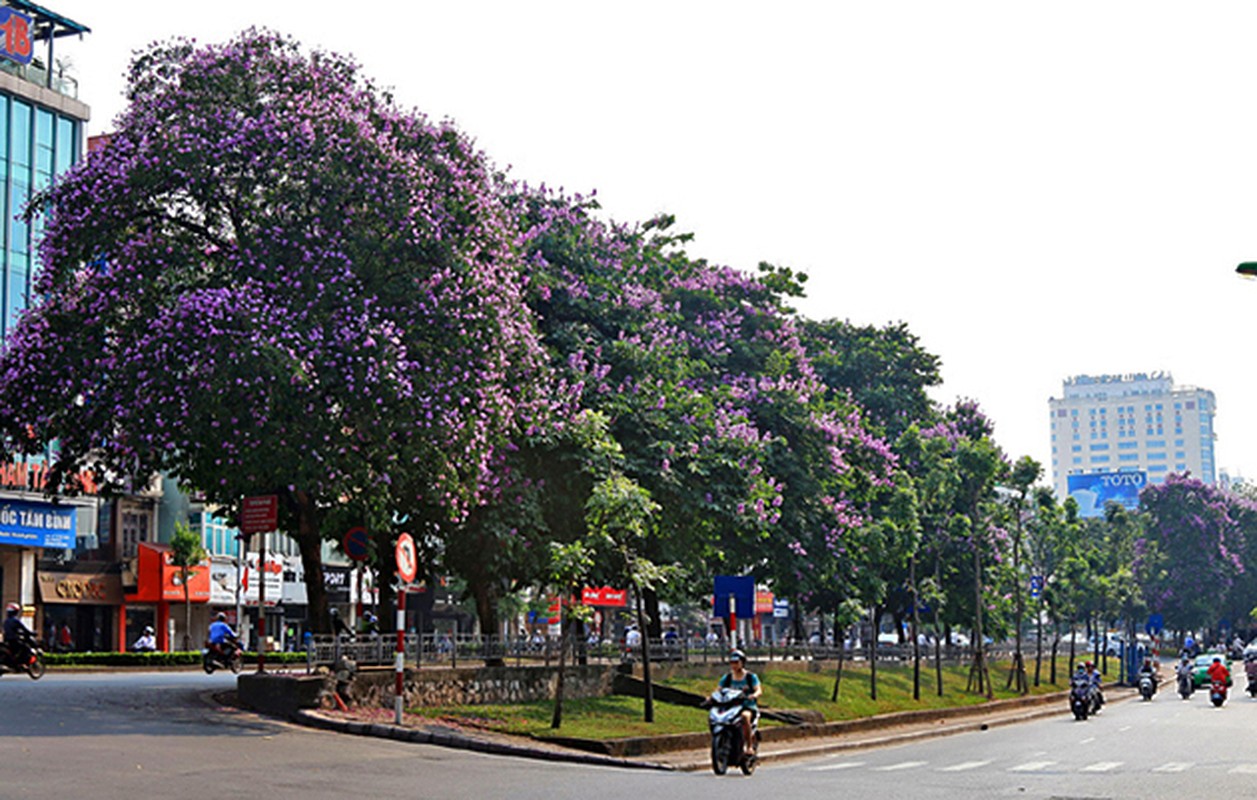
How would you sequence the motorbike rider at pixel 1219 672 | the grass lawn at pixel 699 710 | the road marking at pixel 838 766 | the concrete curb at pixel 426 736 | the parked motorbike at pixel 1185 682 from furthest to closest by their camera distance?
the parked motorbike at pixel 1185 682 < the motorbike rider at pixel 1219 672 < the grass lawn at pixel 699 710 < the road marking at pixel 838 766 < the concrete curb at pixel 426 736

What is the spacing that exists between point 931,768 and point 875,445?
874 inches

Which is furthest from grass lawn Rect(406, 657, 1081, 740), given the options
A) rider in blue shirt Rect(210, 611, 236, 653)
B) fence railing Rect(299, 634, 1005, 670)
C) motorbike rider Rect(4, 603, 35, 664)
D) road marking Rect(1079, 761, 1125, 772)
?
motorbike rider Rect(4, 603, 35, 664)

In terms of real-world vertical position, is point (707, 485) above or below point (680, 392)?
below

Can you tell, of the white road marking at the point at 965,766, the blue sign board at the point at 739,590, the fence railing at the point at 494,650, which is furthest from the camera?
the blue sign board at the point at 739,590

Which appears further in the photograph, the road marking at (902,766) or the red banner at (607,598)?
the red banner at (607,598)

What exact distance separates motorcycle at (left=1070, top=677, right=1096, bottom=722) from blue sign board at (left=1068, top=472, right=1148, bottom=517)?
453 feet

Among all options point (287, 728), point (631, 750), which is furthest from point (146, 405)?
point (631, 750)

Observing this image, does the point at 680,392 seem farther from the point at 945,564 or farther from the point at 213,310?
the point at 945,564

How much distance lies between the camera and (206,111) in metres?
25.0

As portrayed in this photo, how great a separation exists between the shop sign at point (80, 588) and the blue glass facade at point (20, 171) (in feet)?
31.0

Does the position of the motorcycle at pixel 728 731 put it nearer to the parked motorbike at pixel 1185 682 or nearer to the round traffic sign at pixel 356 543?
the round traffic sign at pixel 356 543

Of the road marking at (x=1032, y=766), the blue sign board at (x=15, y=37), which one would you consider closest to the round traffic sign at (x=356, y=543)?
the road marking at (x=1032, y=766)

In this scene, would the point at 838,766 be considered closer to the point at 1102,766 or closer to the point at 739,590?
the point at 1102,766

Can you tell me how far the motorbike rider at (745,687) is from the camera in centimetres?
2066
